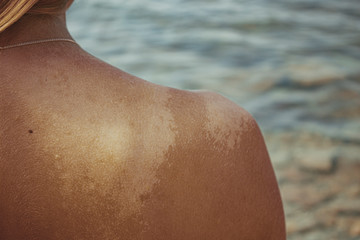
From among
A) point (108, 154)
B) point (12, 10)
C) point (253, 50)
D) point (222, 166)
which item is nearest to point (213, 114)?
point (222, 166)

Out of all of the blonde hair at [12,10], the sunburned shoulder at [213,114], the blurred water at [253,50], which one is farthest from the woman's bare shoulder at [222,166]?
the blurred water at [253,50]

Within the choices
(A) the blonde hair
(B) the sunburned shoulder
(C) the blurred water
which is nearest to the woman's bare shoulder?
(B) the sunburned shoulder

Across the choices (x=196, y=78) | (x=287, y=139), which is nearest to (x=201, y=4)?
(x=196, y=78)

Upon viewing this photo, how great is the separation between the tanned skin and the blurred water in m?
1.79

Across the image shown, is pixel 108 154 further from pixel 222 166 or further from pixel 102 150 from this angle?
pixel 222 166

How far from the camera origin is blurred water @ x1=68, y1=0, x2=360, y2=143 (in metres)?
2.75

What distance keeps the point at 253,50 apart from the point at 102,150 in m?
2.92

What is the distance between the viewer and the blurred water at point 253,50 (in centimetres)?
275

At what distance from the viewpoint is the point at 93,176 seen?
0.78 m

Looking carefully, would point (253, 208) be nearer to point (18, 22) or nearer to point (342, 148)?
point (18, 22)

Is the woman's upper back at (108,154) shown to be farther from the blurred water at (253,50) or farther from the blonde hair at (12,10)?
the blurred water at (253,50)

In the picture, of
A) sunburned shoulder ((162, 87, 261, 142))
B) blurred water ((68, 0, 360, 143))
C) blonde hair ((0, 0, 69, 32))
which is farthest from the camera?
blurred water ((68, 0, 360, 143))

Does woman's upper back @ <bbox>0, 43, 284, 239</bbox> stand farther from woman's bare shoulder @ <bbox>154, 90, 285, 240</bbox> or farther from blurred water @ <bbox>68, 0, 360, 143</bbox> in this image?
blurred water @ <bbox>68, 0, 360, 143</bbox>

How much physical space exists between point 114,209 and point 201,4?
420cm
